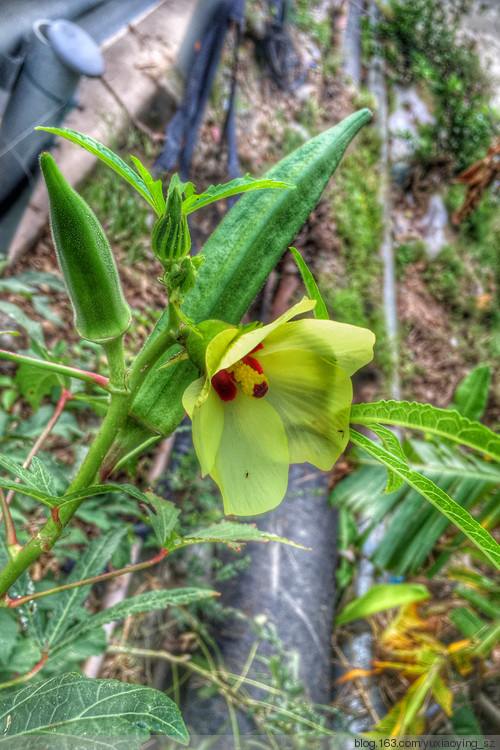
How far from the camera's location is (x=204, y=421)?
1.02 feet

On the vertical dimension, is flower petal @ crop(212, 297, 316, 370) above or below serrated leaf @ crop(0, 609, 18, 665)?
above

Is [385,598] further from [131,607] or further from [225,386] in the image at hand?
[225,386]

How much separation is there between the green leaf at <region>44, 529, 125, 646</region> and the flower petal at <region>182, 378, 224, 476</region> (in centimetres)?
32

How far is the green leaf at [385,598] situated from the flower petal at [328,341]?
1.19 meters

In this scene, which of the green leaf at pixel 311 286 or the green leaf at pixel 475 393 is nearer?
the green leaf at pixel 311 286

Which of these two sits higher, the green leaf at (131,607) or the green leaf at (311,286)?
the green leaf at (311,286)

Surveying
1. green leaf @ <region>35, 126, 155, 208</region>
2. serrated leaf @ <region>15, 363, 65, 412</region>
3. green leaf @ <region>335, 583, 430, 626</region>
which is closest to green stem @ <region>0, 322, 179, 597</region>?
green leaf @ <region>35, 126, 155, 208</region>

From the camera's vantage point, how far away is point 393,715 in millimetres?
1267

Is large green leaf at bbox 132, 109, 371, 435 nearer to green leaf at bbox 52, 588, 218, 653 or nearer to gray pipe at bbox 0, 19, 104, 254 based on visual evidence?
green leaf at bbox 52, 588, 218, 653

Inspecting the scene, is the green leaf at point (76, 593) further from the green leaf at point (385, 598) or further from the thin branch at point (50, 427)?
the green leaf at point (385, 598)

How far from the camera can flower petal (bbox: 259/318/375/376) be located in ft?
1.06

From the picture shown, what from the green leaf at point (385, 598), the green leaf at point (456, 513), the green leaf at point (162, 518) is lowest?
the green leaf at point (385, 598)

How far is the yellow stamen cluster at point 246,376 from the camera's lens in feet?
1.11

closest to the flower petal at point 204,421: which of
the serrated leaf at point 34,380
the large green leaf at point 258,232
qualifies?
the large green leaf at point 258,232
